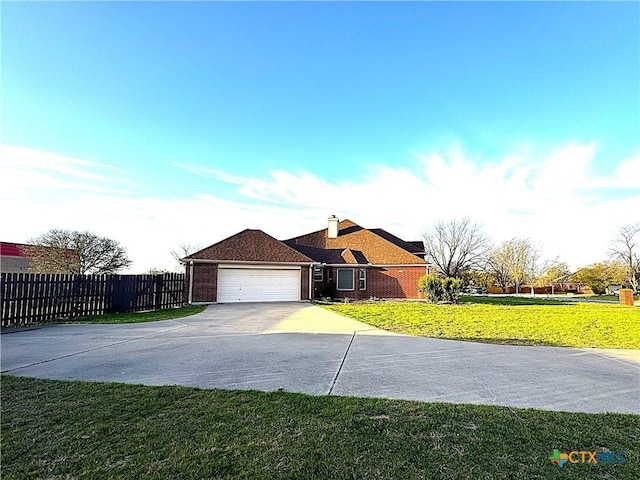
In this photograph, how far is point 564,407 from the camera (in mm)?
3916

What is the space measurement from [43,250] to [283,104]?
1845cm

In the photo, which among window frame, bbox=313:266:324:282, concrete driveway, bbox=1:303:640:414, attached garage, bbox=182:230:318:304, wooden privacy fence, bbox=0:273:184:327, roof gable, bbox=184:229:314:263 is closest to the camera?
concrete driveway, bbox=1:303:640:414

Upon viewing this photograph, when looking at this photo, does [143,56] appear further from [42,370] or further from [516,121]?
[516,121]

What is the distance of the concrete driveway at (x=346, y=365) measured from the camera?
445 cm

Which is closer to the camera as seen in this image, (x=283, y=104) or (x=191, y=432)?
(x=191, y=432)

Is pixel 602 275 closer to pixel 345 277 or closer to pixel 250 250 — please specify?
pixel 345 277

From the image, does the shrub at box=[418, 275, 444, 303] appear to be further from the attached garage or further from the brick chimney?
the brick chimney

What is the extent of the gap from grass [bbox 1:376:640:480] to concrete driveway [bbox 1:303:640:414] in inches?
22.7

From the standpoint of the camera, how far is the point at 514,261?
4619 centimetres

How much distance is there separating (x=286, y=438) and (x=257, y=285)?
1750 centimetres

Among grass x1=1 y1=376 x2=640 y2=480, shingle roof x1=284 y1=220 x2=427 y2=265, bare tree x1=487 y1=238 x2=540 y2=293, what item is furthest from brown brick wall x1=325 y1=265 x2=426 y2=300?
bare tree x1=487 y1=238 x2=540 y2=293

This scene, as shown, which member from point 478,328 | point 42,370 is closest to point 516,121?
point 478,328

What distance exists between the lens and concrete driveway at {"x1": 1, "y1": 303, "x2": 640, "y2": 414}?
445 centimetres

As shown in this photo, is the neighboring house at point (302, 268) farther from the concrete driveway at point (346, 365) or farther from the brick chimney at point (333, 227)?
the concrete driveway at point (346, 365)
